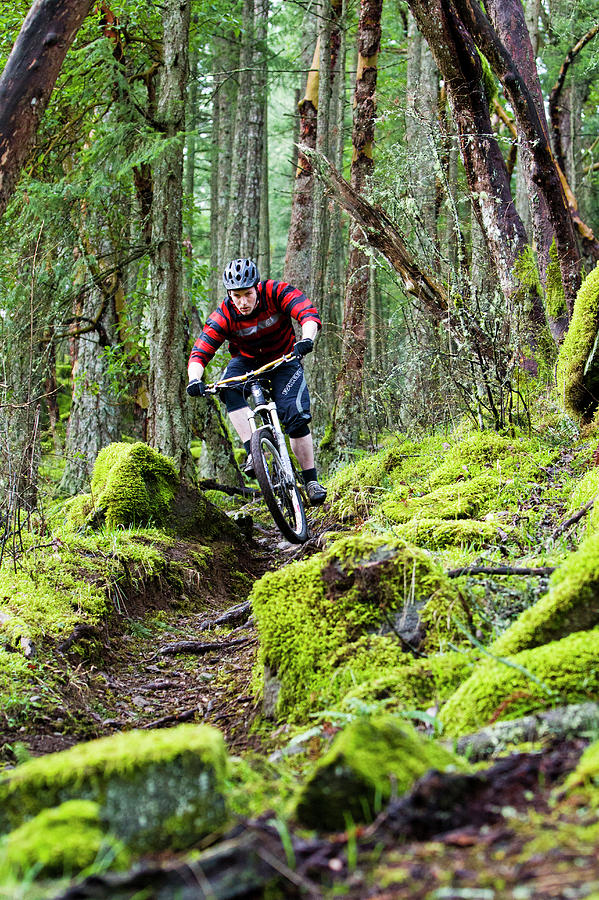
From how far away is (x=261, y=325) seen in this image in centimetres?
710

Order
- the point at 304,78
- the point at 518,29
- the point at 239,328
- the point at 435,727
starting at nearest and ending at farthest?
the point at 435,727
the point at 239,328
the point at 518,29
the point at 304,78

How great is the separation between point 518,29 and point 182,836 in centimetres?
920

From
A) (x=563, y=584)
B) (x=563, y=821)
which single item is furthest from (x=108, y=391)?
(x=563, y=821)

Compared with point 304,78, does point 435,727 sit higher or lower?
lower

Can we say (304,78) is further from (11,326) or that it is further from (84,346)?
(11,326)

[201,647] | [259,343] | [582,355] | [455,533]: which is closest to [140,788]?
[455,533]

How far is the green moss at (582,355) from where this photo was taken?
516 centimetres

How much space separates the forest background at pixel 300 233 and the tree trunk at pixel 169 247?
0.03 m

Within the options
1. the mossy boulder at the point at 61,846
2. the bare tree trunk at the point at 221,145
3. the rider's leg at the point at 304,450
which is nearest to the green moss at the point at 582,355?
the rider's leg at the point at 304,450

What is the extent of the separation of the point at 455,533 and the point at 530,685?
220cm

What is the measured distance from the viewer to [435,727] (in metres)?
2.43

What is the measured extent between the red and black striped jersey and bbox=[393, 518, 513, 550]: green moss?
9.48 feet

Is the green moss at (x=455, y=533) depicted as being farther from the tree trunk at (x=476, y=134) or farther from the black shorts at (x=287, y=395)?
the tree trunk at (x=476, y=134)

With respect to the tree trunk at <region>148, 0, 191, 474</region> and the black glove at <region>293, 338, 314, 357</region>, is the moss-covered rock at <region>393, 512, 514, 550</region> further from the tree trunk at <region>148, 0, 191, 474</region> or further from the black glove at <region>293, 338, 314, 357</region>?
the tree trunk at <region>148, 0, 191, 474</region>
